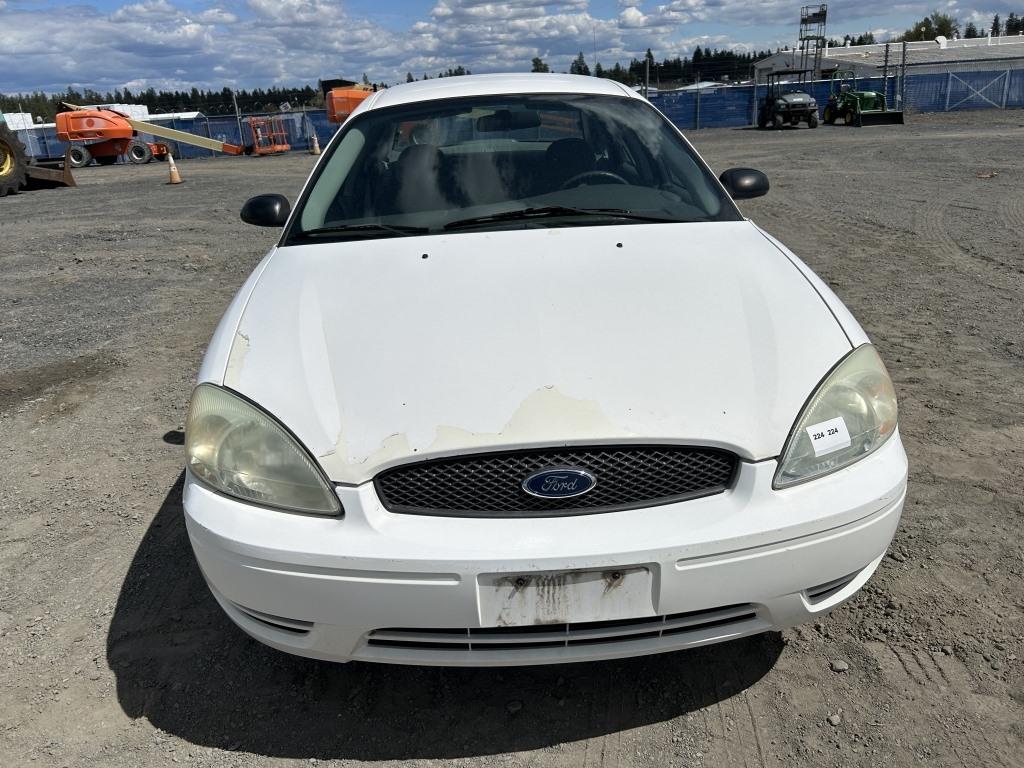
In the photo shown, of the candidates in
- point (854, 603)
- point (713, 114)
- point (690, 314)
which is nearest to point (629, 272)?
point (690, 314)

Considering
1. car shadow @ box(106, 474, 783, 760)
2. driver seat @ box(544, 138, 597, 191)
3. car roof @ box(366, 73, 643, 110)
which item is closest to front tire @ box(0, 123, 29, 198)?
car roof @ box(366, 73, 643, 110)

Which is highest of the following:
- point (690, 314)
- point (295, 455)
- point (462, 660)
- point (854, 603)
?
point (690, 314)

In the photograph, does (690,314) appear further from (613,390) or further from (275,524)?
(275,524)

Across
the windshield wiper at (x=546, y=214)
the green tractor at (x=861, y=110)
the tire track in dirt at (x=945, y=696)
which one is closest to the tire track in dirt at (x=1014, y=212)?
the windshield wiper at (x=546, y=214)

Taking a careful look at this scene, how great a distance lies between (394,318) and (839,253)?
6.09 meters

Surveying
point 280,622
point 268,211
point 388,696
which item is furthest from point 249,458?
point 268,211

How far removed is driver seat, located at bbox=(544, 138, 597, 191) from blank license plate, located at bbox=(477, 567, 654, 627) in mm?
1718

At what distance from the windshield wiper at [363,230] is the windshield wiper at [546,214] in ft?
0.42

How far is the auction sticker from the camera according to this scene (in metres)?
1.83

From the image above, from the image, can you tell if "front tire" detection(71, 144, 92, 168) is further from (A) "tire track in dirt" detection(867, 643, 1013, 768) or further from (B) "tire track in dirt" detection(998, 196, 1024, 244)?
(A) "tire track in dirt" detection(867, 643, 1013, 768)

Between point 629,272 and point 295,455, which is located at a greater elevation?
point 629,272

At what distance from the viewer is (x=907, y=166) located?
13.4 metres

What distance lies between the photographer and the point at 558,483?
1.75 meters

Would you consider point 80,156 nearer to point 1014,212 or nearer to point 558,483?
point 1014,212
